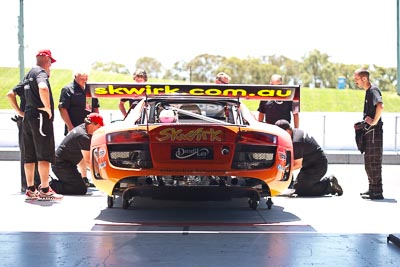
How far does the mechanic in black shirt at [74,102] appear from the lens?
9375 mm

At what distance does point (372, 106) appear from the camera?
838 centimetres

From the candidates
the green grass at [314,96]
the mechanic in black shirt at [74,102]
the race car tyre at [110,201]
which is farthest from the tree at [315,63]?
the race car tyre at [110,201]

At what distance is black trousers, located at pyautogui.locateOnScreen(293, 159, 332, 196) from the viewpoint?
8.58 m

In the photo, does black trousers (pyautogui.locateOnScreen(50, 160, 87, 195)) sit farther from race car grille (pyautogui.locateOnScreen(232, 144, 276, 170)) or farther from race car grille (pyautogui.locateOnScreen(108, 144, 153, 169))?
race car grille (pyautogui.locateOnScreen(232, 144, 276, 170))

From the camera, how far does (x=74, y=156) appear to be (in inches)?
337

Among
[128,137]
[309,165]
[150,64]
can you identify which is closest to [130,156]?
[128,137]

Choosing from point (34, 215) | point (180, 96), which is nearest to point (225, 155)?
point (180, 96)

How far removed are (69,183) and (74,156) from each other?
40 centimetres

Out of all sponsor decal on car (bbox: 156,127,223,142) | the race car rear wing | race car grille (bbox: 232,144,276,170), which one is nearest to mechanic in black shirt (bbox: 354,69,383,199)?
the race car rear wing

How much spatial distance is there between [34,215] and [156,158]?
1.65 meters

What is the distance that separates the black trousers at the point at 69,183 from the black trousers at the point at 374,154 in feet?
12.2

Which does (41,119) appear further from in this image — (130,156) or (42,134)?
(130,156)

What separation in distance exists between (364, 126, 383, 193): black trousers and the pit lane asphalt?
0.28 m

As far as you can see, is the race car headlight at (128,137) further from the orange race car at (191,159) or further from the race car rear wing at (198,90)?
the race car rear wing at (198,90)
